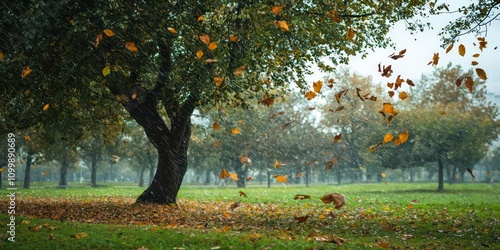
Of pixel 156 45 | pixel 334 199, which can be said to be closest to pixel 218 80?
pixel 156 45

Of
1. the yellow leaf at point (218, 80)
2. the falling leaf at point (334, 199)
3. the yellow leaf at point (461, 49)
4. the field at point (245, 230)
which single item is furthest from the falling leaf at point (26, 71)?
the yellow leaf at point (461, 49)

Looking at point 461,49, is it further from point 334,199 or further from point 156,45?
point 156,45

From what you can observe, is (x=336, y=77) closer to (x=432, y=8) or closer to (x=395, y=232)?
(x=432, y=8)

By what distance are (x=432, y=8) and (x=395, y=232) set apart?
8.81 meters

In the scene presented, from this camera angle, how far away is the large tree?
11617 millimetres

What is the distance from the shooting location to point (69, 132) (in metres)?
20.6

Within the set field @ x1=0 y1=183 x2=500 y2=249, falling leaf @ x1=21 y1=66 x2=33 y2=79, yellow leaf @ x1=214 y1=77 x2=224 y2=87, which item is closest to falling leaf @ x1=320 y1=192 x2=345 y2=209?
field @ x1=0 y1=183 x2=500 y2=249

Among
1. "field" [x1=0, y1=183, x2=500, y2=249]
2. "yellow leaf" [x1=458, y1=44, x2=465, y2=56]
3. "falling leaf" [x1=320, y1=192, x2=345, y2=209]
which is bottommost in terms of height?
"field" [x1=0, y1=183, x2=500, y2=249]

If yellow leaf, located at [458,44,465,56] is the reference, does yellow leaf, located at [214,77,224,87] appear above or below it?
below

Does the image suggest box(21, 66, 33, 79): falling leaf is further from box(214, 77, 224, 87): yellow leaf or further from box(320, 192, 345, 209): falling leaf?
box(320, 192, 345, 209): falling leaf

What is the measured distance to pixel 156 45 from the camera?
1394 centimetres

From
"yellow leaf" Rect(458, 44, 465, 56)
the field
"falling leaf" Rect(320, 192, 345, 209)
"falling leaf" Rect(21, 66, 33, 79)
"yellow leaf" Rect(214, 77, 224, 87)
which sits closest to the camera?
the field

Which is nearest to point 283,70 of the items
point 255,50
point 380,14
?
point 255,50

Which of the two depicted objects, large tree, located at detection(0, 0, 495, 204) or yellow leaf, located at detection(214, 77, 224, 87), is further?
yellow leaf, located at detection(214, 77, 224, 87)
